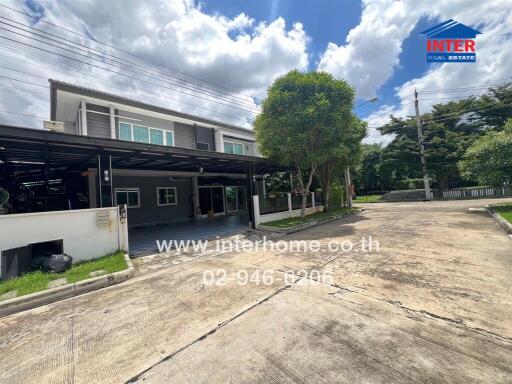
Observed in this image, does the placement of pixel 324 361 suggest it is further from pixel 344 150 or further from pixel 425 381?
pixel 344 150

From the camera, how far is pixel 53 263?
547 centimetres

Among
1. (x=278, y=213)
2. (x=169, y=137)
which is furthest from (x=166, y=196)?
(x=278, y=213)

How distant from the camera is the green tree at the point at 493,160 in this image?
11.0 m

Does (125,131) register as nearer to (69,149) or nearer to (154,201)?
(154,201)

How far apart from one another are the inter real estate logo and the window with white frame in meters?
14.5

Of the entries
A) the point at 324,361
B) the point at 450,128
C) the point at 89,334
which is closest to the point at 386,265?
the point at 324,361

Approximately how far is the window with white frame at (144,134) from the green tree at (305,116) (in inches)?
217

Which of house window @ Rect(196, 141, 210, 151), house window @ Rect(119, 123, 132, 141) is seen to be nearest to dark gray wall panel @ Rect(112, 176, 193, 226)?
house window @ Rect(119, 123, 132, 141)

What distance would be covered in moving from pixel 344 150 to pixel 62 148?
11.5 meters

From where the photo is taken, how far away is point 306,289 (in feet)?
13.5

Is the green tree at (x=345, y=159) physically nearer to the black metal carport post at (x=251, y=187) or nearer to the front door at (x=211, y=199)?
the black metal carport post at (x=251, y=187)

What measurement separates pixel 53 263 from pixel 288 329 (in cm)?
568

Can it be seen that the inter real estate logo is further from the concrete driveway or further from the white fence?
the concrete driveway

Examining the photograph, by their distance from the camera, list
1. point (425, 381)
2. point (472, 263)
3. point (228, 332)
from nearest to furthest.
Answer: point (425, 381), point (228, 332), point (472, 263)
